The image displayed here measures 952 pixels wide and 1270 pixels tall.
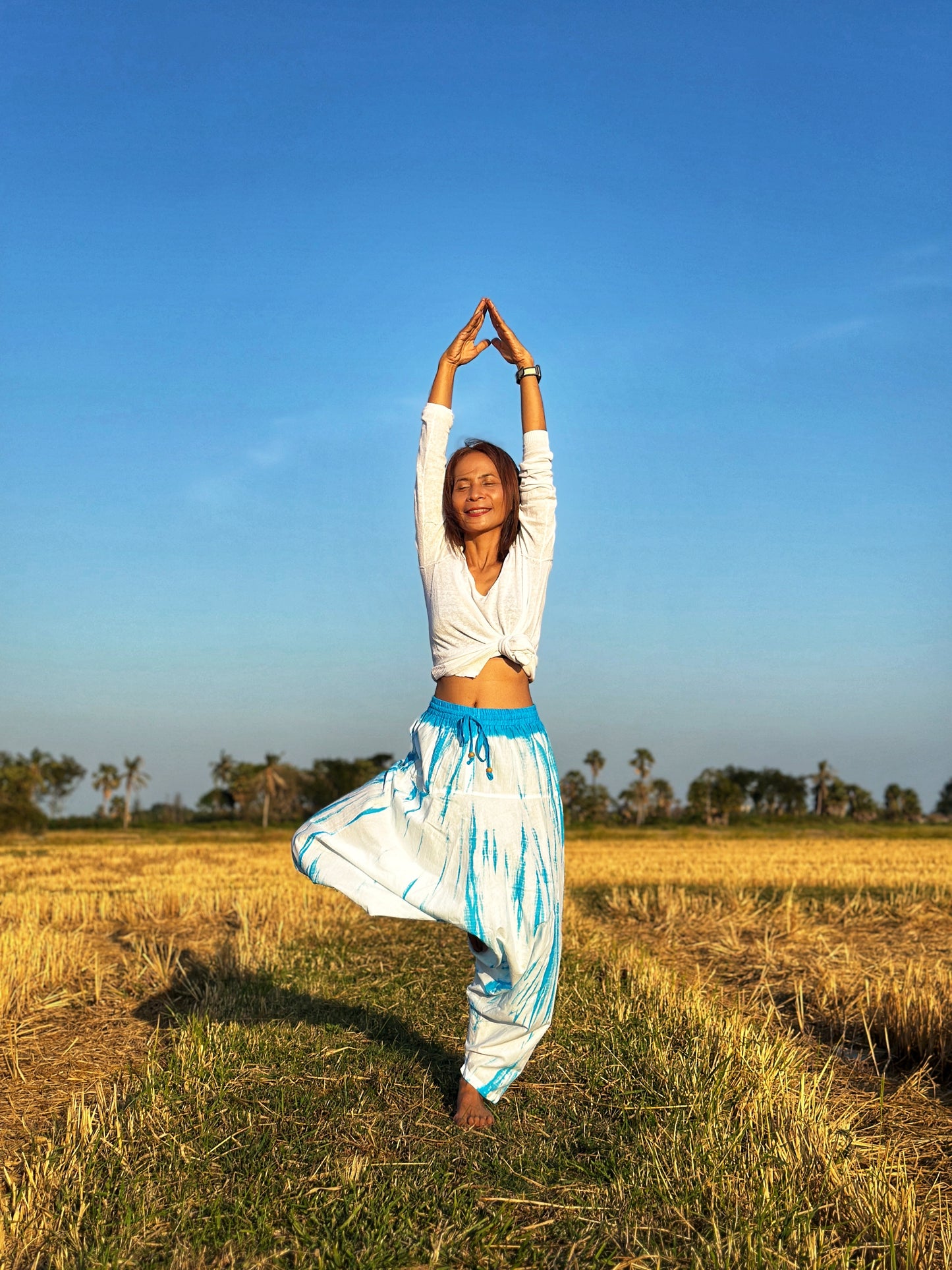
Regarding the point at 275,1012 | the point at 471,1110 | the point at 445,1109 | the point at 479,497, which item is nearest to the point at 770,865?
the point at 275,1012

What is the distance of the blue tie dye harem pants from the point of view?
12.0 ft

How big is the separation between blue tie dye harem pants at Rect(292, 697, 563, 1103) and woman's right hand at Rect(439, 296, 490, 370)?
149cm

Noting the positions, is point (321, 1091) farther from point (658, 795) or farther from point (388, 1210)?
point (658, 795)

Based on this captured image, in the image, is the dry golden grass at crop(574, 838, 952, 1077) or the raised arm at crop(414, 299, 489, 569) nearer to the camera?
the raised arm at crop(414, 299, 489, 569)

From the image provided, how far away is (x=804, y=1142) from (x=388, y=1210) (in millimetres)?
1459

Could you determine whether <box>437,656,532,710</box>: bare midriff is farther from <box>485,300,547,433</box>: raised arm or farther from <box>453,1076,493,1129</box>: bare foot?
<box>453,1076,493,1129</box>: bare foot

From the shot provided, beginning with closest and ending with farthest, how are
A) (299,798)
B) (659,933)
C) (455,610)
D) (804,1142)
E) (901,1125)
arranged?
(804,1142) → (455,610) → (901,1125) → (659,933) → (299,798)

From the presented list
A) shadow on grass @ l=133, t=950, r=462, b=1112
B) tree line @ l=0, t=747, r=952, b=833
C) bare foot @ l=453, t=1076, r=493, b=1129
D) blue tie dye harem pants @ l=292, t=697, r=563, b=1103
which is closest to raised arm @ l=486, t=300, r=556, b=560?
blue tie dye harem pants @ l=292, t=697, r=563, b=1103

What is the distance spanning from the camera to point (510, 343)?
4188 mm

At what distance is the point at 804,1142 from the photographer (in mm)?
3309

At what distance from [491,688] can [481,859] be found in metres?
0.68

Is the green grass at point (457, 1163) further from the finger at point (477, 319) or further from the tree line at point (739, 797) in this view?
the tree line at point (739, 797)

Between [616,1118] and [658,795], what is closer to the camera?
[616,1118]

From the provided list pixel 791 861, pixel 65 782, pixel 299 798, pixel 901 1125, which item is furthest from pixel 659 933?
pixel 65 782
